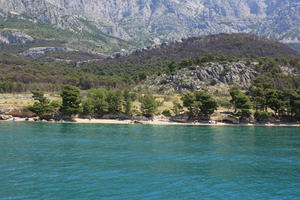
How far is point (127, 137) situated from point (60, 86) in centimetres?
11045

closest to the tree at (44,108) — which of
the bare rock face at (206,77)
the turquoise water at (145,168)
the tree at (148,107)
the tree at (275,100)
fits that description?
the tree at (148,107)

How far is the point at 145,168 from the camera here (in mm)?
43125

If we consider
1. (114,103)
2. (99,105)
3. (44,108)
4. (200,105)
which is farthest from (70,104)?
(200,105)

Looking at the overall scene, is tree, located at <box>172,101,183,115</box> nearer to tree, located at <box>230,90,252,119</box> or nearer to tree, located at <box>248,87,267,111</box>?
tree, located at <box>230,90,252,119</box>

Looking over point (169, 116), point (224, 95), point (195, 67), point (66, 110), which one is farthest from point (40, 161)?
point (195, 67)

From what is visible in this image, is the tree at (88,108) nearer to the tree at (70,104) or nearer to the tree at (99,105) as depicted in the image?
the tree at (99,105)

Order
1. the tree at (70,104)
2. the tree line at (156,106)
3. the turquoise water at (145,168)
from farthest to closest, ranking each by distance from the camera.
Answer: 1. the tree line at (156,106)
2. the tree at (70,104)
3. the turquoise water at (145,168)

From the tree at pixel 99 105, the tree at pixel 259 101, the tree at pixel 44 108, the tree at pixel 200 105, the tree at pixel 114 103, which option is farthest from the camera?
the tree at pixel 259 101

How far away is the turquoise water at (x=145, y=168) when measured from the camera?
32.6 metres

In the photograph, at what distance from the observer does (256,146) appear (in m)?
64.1

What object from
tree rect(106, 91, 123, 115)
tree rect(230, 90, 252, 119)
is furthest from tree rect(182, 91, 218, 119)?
tree rect(106, 91, 123, 115)

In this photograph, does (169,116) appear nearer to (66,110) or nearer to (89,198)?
(66,110)

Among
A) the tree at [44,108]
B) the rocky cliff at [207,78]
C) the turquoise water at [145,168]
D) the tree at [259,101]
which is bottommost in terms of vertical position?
the turquoise water at [145,168]

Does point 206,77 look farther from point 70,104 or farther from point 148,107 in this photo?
point 70,104
